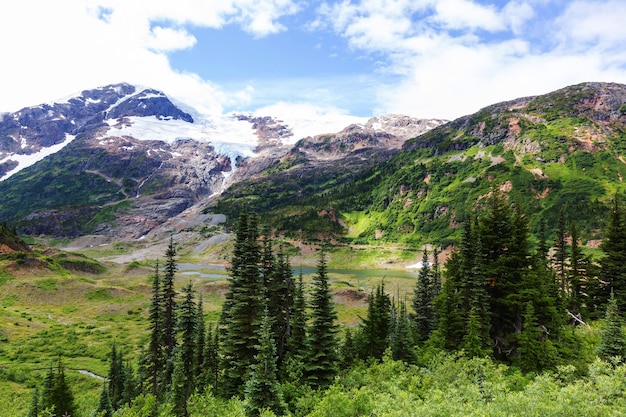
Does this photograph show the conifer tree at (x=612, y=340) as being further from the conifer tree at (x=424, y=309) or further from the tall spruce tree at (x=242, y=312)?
the tall spruce tree at (x=242, y=312)

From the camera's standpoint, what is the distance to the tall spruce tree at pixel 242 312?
32312 millimetres

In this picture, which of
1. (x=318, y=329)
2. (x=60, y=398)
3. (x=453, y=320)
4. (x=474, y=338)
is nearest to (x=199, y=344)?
(x=60, y=398)

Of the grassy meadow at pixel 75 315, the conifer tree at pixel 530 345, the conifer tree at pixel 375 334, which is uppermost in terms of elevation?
the conifer tree at pixel 530 345

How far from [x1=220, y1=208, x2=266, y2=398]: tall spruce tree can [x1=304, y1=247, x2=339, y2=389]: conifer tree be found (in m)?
5.18

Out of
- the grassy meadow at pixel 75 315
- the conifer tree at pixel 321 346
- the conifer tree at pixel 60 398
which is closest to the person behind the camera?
the conifer tree at pixel 321 346

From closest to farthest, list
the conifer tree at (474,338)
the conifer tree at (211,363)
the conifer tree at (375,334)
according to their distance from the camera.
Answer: the conifer tree at (474,338)
the conifer tree at (211,363)
the conifer tree at (375,334)

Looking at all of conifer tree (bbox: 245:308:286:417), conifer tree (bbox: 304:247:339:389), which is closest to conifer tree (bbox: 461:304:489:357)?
conifer tree (bbox: 304:247:339:389)

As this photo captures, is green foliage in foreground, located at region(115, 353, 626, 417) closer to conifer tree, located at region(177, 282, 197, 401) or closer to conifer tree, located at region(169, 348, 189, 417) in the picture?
conifer tree, located at region(169, 348, 189, 417)

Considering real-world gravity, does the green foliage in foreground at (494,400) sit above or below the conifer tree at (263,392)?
above

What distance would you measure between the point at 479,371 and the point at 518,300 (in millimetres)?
A: 13657

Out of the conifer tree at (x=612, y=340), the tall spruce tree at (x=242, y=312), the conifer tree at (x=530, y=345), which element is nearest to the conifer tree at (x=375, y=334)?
the conifer tree at (x=530, y=345)

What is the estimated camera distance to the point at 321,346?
33.0 metres

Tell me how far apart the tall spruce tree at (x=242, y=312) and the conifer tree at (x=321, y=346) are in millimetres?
5183

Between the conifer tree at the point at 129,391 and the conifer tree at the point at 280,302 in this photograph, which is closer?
the conifer tree at the point at 280,302
